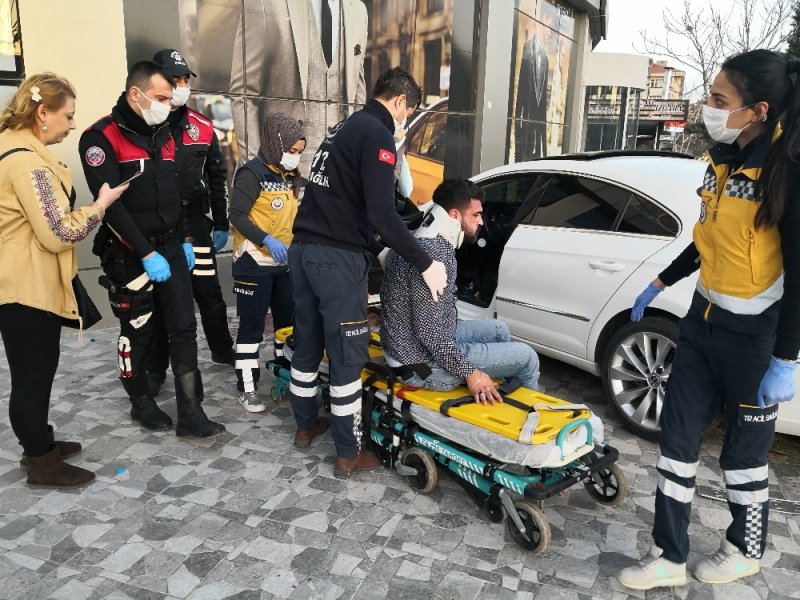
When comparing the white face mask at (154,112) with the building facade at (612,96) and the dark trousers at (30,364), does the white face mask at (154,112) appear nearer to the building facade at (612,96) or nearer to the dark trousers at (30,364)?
the dark trousers at (30,364)

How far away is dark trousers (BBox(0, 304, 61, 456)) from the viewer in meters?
3.08

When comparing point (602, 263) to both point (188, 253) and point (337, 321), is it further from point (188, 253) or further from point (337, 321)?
point (188, 253)

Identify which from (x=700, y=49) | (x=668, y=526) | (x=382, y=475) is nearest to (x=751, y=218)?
(x=668, y=526)

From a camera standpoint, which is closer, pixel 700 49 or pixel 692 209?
pixel 692 209

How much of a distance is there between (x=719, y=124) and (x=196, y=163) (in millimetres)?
3047

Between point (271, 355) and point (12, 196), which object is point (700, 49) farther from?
point (12, 196)

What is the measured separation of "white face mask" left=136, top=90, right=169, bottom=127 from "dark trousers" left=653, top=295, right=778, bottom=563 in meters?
2.83

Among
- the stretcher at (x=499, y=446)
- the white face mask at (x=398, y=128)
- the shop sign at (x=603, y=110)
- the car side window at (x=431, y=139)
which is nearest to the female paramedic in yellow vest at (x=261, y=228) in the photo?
the white face mask at (x=398, y=128)

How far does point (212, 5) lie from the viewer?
Result: 23.0ft

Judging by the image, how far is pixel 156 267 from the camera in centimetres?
357

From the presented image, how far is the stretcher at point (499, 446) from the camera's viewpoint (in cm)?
287

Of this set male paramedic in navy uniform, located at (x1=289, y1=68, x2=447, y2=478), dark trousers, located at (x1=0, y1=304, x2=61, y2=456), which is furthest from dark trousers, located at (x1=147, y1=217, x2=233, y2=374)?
male paramedic in navy uniform, located at (x1=289, y1=68, x2=447, y2=478)

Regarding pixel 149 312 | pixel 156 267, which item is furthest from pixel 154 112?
pixel 149 312

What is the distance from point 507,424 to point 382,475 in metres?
0.93
